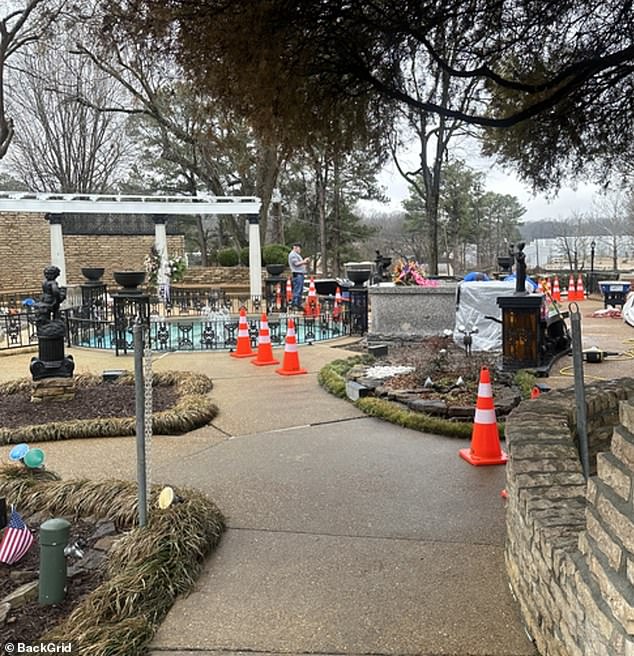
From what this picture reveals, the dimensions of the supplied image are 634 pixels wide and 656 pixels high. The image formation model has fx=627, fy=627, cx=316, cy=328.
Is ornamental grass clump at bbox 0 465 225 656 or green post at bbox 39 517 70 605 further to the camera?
green post at bbox 39 517 70 605

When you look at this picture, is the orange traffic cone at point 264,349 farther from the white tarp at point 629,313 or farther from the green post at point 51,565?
the white tarp at point 629,313

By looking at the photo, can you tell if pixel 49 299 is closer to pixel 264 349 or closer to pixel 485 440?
pixel 264 349

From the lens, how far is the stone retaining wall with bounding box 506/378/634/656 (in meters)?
1.81

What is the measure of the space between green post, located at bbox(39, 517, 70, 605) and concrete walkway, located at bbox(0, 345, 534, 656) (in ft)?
1.93

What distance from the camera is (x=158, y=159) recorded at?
35.6 m

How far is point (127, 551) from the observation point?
3.35 metres

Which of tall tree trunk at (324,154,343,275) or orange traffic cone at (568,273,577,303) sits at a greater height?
tall tree trunk at (324,154,343,275)

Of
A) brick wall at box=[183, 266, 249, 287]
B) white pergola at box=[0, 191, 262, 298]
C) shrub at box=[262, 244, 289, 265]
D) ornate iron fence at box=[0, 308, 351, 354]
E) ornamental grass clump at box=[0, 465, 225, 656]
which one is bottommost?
ornamental grass clump at box=[0, 465, 225, 656]

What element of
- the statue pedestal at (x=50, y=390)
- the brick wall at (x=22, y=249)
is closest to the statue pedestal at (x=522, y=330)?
the statue pedestal at (x=50, y=390)

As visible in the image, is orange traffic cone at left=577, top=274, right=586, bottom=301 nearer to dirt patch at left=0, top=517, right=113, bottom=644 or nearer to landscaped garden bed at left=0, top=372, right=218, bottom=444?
landscaped garden bed at left=0, top=372, right=218, bottom=444

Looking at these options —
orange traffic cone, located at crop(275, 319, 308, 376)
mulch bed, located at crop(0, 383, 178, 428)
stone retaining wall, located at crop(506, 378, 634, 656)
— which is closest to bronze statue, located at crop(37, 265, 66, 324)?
mulch bed, located at crop(0, 383, 178, 428)

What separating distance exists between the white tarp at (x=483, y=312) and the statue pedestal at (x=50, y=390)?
6174 mm

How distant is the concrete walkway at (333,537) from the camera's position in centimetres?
276

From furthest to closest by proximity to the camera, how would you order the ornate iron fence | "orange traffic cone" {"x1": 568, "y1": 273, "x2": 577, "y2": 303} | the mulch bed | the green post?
1. "orange traffic cone" {"x1": 568, "y1": 273, "x2": 577, "y2": 303}
2. the ornate iron fence
3. the mulch bed
4. the green post
